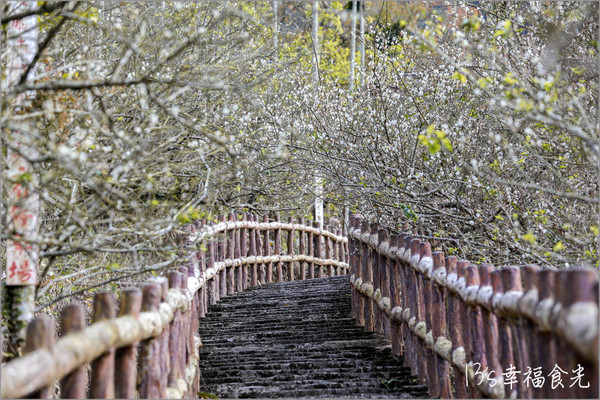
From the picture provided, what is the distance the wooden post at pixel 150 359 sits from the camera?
3695 mm

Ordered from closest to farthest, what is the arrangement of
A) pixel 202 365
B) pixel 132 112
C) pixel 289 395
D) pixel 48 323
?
pixel 48 323 < pixel 289 395 < pixel 202 365 < pixel 132 112

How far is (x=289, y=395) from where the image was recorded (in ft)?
17.0

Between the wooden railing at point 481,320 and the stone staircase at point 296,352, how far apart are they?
23 centimetres

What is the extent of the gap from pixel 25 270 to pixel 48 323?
1883 mm

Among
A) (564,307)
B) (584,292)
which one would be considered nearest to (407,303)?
(564,307)

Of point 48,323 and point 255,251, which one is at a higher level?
point 255,251

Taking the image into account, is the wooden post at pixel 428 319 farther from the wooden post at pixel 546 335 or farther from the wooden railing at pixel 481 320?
the wooden post at pixel 546 335

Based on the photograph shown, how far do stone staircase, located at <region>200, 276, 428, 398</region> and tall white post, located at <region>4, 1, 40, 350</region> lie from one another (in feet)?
5.57

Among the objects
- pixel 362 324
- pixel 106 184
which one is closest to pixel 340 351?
pixel 362 324

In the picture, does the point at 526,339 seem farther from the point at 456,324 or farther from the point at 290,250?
the point at 290,250

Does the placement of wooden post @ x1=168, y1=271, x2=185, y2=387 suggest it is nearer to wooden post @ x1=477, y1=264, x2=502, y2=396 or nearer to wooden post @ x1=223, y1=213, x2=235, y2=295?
wooden post @ x1=477, y1=264, x2=502, y2=396

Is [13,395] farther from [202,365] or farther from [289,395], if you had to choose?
[202,365]

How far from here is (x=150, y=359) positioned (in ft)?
12.3

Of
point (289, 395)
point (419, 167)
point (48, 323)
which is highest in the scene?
point (419, 167)
